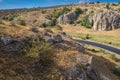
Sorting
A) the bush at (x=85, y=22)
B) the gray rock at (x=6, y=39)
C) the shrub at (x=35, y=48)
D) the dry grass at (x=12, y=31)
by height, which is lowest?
the bush at (x=85, y=22)

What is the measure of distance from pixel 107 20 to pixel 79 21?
2296cm

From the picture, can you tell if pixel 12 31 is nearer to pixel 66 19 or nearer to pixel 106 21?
pixel 106 21

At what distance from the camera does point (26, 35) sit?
38812 millimetres

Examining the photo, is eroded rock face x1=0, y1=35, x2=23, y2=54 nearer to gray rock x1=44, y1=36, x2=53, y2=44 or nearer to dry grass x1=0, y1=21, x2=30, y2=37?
dry grass x1=0, y1=21, x2=30, y2=37

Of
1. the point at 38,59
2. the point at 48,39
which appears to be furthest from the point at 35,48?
the point at 48,39

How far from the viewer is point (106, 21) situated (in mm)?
136125

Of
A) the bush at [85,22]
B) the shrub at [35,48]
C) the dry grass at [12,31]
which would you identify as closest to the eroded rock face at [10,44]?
the shrub at [35,48]

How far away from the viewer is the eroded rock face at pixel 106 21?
440 ft

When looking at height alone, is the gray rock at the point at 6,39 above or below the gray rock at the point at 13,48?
above

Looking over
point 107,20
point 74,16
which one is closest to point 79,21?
point 74,16

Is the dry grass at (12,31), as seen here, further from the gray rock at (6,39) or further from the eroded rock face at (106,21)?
the eroded rock face at (106,21)

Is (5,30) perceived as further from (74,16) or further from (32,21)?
(74,16)

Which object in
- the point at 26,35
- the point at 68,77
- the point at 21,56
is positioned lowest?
the point at 68,77

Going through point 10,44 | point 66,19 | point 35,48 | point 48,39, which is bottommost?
point 66,19
